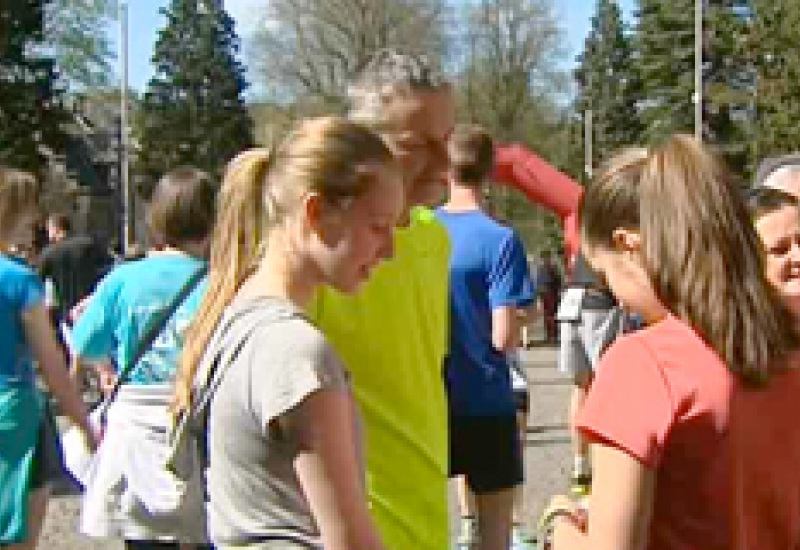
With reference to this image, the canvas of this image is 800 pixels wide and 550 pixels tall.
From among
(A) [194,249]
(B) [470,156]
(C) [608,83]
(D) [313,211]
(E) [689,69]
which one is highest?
(C) [608,83]

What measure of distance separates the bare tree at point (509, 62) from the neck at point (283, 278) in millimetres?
49376

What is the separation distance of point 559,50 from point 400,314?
53821mm

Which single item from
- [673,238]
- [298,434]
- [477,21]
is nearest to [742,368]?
[673,238]

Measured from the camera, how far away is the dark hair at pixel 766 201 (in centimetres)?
311

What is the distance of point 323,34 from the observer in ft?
167

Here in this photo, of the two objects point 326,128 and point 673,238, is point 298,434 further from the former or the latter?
point 673,238

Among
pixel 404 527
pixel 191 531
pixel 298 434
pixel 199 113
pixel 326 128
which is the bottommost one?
pixel 191 531

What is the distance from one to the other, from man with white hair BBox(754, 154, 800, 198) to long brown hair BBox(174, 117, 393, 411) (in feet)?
5.57

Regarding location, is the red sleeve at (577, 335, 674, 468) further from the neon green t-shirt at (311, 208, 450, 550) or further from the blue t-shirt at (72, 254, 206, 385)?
the blue t-shirt at (72, 254, 206, 385)

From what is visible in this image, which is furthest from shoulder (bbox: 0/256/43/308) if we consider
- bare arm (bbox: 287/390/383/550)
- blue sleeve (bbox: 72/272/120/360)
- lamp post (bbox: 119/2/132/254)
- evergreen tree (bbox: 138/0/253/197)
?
evergreen tree (bbox: 138/0/253/197)

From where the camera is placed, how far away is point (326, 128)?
2.30 metres

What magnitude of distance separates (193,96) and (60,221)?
2207 inches

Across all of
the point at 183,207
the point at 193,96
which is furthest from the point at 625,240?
the point at 193,96

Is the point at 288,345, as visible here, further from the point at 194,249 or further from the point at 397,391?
the point at 194,249
